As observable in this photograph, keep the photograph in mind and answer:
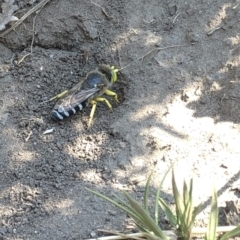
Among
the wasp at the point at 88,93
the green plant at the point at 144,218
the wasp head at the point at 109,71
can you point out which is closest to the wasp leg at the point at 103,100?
the wasp at the point at 88,93

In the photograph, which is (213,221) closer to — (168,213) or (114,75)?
(168,213)

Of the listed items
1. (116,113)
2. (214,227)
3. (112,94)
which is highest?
(112,94)

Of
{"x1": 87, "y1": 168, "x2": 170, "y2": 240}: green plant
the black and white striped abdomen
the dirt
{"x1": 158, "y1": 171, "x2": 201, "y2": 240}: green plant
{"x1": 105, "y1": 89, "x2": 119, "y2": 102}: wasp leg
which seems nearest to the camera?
{"x1": 87, "y1": 168, "x2": 170, "y2": 240}: green plant

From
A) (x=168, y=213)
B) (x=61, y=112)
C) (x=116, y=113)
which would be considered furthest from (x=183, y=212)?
(x=61, y=112)

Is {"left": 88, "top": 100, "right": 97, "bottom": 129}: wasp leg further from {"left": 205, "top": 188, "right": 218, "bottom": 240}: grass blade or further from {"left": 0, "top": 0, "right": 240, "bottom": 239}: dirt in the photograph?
{"left": 205, "top": 188, "right": 218, "bottom": 240}: grass blade

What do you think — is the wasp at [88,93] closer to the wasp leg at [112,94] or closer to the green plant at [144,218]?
the wasp leg at [112,94]

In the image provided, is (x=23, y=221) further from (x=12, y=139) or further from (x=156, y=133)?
(x=156, y=133)

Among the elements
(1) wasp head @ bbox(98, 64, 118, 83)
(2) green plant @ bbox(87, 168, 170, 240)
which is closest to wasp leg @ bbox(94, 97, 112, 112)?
(1) wasp head @ bbox(98, 64, 118, 83)
